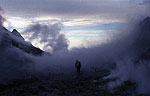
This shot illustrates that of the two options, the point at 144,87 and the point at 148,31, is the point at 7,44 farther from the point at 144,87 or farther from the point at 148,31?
the point at 144,87

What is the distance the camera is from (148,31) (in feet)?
215

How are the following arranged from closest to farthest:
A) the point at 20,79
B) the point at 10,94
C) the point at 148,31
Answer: the point at 10,94 < the point at 20,79 < the point at 148,31

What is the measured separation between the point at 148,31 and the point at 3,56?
37762mm

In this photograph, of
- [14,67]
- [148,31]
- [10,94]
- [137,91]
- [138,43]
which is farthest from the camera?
[138,43]

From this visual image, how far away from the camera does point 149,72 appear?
1436 inches

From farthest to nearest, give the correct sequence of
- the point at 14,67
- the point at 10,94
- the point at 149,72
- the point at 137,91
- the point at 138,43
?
the point at 138,43 → the point at 14,67 → the point at 149,72 → the point at 10,94 → the point at 137,91

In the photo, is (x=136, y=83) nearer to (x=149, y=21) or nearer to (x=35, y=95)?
(x=35, y=95)

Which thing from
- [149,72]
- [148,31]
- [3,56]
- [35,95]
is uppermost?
[148,31]

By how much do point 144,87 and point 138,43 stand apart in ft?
129

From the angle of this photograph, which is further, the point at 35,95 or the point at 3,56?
the point at 3,56

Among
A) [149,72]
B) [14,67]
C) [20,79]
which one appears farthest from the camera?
[14,67]

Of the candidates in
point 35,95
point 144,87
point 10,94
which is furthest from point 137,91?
point 10,94

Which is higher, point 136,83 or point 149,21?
point 149,21

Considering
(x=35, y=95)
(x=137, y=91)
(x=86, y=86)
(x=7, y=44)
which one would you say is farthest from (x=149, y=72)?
(x=7, y=44)
